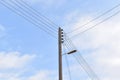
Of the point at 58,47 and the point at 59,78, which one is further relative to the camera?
the point at 58,47

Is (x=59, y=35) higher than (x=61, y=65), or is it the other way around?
(x=59, y=35)

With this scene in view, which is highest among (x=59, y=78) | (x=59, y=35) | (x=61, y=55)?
(x=59, y=35)

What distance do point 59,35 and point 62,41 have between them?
58 cm

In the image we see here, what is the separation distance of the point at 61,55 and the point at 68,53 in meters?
0.55

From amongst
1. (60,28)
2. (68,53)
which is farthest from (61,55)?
(60,28)

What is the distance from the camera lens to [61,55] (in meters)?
27.4

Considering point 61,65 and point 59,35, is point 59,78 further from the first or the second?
point 59,35

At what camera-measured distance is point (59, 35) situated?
2883 cm

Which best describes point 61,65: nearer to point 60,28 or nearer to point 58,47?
point 58,47

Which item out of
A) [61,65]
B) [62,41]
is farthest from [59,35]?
[61,65]

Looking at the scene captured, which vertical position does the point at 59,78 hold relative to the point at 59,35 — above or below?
below

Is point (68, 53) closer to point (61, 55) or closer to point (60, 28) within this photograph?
point (61, 55)

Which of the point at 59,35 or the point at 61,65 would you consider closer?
the point at 61,65

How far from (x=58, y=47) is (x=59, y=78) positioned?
2.91 meters
